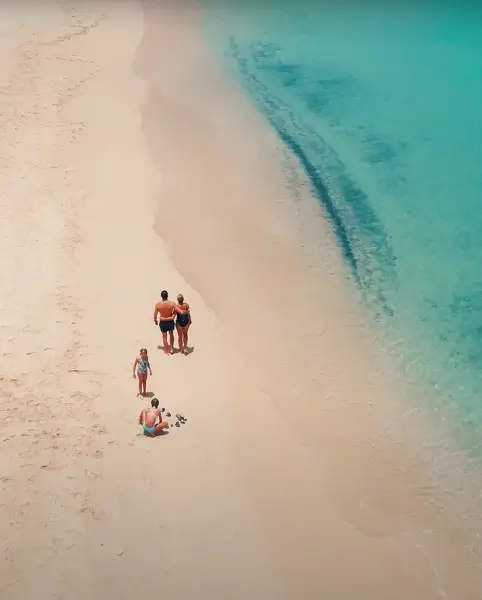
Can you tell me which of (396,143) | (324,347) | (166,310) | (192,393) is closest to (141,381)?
(192,393)

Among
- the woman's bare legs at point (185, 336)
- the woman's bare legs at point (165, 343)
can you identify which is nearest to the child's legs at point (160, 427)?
the woman's bare legs at point (165, 343)

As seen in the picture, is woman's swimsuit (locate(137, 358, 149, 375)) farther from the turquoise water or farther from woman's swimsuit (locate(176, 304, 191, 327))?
the turquoise water

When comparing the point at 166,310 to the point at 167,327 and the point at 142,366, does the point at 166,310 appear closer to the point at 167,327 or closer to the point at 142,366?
the point at 167,327

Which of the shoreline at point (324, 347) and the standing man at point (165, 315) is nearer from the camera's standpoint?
the shoreline at point (324, 347)

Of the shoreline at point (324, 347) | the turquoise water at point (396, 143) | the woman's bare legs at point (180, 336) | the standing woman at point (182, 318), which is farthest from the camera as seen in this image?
the turquoise water at point (396, 143)

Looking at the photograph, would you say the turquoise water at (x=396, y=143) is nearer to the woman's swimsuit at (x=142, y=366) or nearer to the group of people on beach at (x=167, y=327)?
the group of people on beach at (x=167, y=327)

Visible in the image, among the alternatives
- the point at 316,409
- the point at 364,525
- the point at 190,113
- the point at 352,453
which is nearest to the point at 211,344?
the point at 316,409

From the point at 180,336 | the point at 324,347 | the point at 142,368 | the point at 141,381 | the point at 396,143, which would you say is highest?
the point at 396,143

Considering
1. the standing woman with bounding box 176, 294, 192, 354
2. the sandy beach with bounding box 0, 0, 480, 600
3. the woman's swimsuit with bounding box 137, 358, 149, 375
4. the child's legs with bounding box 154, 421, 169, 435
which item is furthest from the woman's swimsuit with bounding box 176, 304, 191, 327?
the child's legs with bounding box 154, 421, 169, 435
